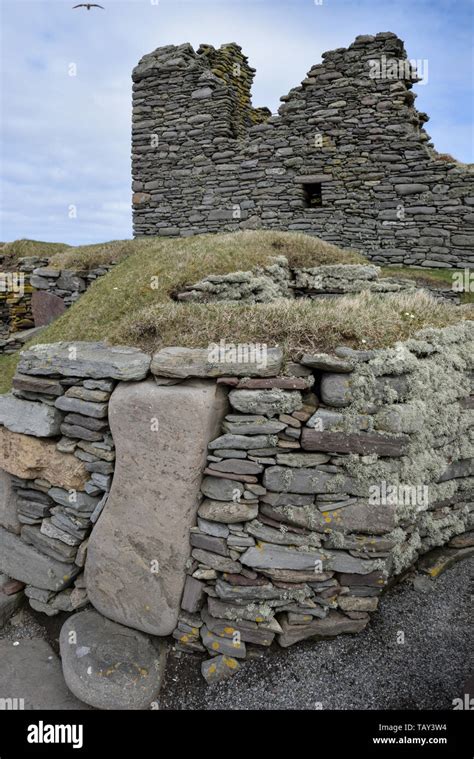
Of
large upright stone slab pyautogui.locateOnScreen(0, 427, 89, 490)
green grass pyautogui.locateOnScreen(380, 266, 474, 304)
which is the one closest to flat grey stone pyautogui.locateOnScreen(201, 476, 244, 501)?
large upright stone slab pyautogui.locateOnScreen(0, 427, 89, 490)

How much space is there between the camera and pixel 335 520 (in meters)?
5.23

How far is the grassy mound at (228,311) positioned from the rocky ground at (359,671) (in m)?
3.27

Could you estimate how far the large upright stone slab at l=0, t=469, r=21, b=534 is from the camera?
6746mm

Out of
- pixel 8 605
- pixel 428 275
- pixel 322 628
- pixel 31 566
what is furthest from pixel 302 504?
pixel 428 275

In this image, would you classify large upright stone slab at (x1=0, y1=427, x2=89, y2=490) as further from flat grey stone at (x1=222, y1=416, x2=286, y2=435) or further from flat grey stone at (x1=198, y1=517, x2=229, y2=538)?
flat grey stone at (x1=222, y1=416, x2=286, y2=435)

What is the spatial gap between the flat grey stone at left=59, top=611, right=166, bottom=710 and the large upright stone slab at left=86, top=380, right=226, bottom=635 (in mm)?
183

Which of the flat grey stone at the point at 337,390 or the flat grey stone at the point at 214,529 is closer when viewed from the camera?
the flat grey stone at the point at 337,390

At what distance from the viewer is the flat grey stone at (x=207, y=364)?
5176 mm

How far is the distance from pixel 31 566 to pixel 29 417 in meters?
2.01

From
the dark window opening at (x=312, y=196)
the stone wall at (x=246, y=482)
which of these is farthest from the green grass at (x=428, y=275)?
the stone wall at (x=246, y=482)

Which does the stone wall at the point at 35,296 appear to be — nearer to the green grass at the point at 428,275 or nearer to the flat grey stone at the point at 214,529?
the green grass at the point at 428,275

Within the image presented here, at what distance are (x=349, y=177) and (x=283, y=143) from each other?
2.48 metres

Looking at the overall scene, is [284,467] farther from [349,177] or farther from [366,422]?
[349,177]
